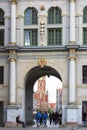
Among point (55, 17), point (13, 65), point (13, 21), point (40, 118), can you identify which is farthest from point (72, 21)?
point (40, 118)

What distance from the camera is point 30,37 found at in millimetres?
61344

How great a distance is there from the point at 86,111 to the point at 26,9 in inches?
545

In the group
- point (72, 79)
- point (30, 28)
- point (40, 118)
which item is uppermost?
point (30, 28)

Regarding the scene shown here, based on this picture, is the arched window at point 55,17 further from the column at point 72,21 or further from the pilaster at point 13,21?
the pilaster at point 13,21

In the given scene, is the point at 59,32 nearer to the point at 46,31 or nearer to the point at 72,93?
the point at 46,31

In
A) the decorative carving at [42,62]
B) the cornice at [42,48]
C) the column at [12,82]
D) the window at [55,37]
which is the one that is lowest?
the column at [12,82]

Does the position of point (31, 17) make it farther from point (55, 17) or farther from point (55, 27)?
point (55, 27)

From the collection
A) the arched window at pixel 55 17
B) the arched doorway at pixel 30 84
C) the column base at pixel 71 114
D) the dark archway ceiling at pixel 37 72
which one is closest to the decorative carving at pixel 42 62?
the dark archway ceiling at pixel 37 72

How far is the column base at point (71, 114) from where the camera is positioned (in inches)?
2304

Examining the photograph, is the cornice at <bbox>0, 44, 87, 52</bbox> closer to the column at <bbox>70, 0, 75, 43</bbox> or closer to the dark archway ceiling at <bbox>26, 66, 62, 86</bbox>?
the column at <bbox>70, 0, 75, 43</bbox>

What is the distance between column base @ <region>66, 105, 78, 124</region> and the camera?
192 feet

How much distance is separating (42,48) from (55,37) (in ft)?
6.88

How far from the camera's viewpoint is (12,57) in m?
60.1

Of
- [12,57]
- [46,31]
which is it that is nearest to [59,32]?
[46,31]
